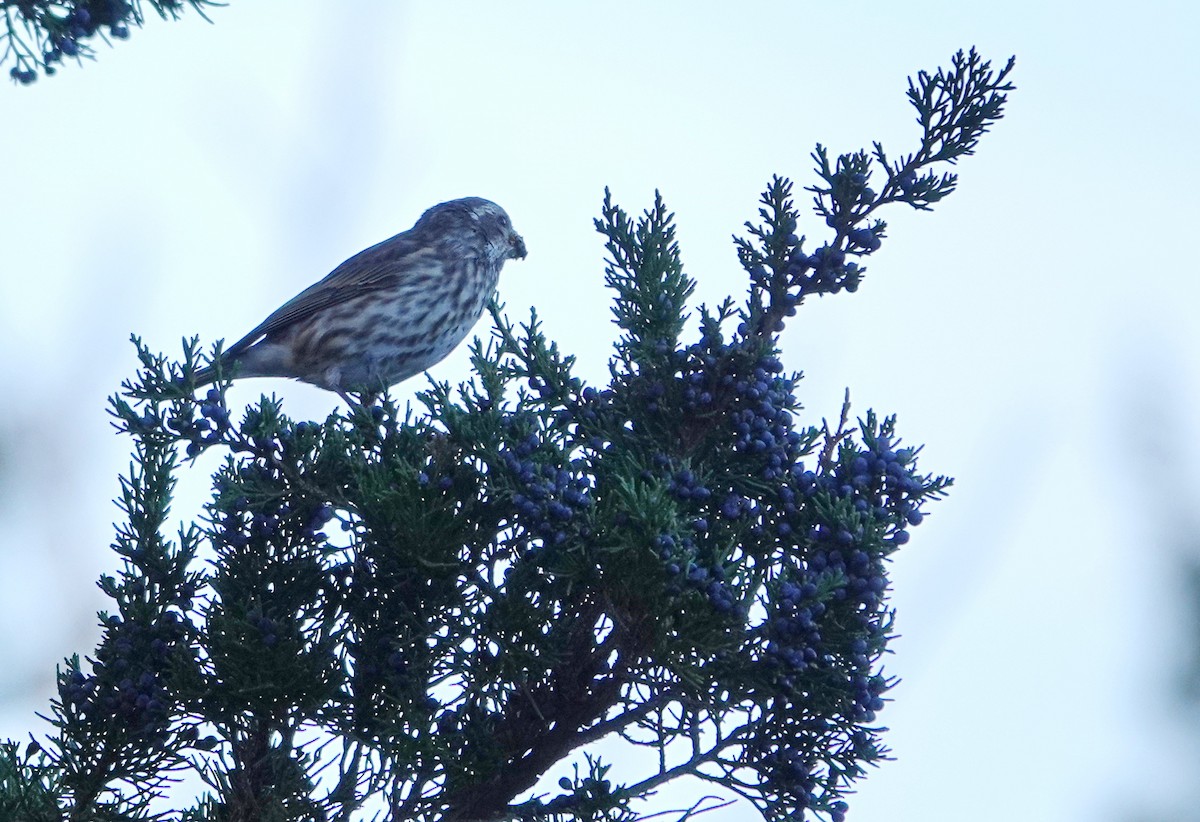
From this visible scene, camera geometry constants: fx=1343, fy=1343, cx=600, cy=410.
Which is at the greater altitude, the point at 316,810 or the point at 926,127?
the point at 926,127

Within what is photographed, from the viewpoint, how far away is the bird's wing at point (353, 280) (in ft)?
24.1

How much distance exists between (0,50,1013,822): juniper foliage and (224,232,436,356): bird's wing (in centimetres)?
379

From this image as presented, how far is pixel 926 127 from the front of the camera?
344 centimetres

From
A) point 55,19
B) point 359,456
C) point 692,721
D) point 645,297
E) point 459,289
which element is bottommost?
point 692,721

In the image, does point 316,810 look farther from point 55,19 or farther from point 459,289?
point 459,289

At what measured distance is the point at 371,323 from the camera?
23.9 feet

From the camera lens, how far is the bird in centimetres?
726

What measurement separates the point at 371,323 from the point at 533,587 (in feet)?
13.9

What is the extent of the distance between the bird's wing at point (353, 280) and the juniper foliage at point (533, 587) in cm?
379

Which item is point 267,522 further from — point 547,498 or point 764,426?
point 764,426

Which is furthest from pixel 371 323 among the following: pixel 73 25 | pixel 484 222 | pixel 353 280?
pixel 73 25

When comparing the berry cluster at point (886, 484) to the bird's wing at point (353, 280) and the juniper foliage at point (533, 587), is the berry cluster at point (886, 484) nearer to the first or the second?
the juniper foliage at point (533, 587)

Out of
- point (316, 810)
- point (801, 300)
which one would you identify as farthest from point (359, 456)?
point (801, 300)

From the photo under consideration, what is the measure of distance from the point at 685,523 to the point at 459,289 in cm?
479
